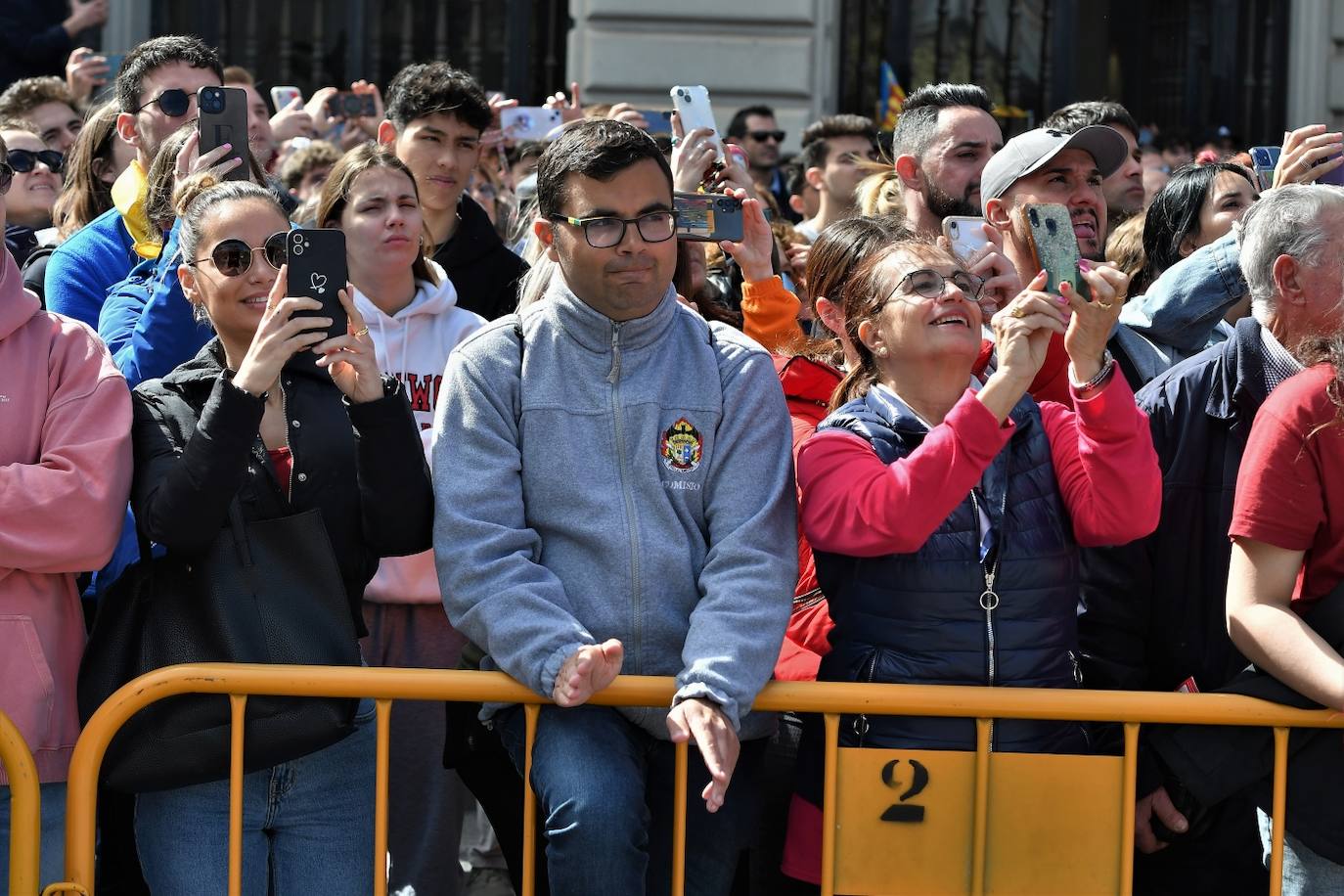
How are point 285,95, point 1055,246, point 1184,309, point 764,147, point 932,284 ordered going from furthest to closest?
point 764,147 → point 285,95 → point 1184,309 → point 932,284 → point 1055,246

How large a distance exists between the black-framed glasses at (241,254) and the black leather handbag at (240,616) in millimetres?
→ 532

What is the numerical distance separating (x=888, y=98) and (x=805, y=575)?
7993 mm

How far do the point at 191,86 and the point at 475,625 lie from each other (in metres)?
2.52

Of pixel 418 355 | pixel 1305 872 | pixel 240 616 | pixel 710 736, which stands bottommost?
pixel 1305 872

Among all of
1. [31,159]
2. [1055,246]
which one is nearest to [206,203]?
[1055,246]

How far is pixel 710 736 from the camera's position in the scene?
3.14 m

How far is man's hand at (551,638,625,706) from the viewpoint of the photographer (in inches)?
125

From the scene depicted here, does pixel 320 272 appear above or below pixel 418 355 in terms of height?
above

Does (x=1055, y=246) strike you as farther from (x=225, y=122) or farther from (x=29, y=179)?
(x=29, y=179)

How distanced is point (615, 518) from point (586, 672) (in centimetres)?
33

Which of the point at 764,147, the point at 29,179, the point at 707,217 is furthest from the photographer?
the point at 764,147

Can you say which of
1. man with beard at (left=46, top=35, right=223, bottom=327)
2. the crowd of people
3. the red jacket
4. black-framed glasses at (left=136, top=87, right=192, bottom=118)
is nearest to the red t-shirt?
the crowd of people

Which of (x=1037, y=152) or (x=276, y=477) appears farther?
(x=1037, y=152)

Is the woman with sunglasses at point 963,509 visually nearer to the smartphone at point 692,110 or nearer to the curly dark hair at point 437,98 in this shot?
the smartphone at point 692,110
